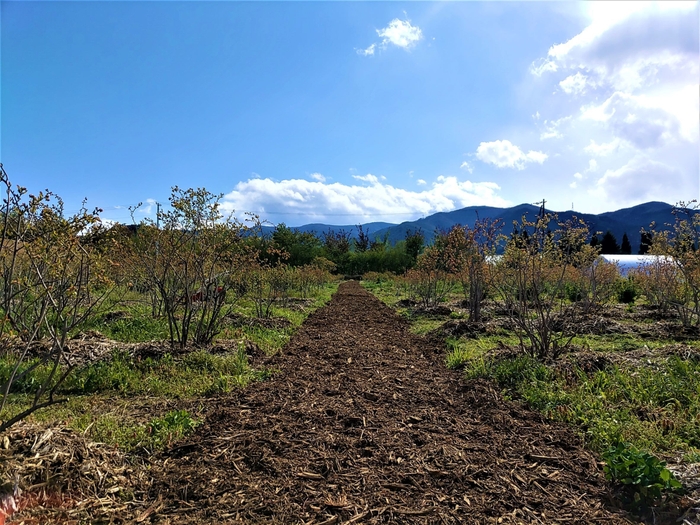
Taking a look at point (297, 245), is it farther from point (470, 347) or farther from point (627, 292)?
point (470, 347)

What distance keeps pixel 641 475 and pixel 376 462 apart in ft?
5.82

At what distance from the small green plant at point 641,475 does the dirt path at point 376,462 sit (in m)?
0.17

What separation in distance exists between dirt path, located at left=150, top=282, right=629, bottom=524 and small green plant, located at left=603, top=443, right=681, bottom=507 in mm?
167

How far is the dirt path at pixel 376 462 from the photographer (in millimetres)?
2582

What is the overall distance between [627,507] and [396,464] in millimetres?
1522

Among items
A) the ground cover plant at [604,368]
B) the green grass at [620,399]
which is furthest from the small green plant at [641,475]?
the green grass at [620,399]

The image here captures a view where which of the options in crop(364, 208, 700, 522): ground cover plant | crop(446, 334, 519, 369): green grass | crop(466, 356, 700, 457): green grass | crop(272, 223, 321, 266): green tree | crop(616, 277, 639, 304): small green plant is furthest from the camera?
crop(272, 223, 321, 266): green tree

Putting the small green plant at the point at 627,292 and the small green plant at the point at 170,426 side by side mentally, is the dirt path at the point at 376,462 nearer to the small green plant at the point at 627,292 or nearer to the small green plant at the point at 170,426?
the small green plant at the point at 170,426

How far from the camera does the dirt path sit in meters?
2.58

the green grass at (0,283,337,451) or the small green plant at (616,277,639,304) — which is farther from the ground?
the small green plant at (616,277,639,304)

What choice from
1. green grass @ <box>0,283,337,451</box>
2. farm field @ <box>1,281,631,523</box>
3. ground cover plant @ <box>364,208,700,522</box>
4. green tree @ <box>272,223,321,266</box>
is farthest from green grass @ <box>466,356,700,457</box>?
green tree @ <box>272,223,321,266</box>

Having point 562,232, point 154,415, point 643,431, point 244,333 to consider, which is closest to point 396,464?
point 643,431

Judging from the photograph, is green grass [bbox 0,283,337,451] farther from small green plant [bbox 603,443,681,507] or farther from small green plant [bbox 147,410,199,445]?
small green plant [bbox 603,443,681,507]

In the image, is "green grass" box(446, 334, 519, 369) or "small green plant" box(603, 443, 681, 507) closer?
"small green plant" box(603, 443, 681, 507)
